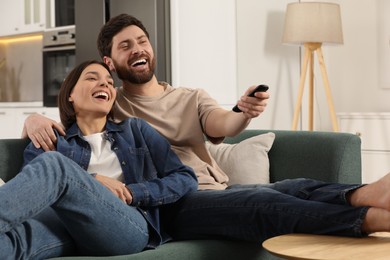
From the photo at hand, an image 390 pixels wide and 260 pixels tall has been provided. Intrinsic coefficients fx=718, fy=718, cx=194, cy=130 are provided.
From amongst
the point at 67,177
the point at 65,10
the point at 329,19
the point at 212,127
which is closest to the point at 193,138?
the point at 212,127

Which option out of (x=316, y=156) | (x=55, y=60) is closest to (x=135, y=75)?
(x=316, y=156)

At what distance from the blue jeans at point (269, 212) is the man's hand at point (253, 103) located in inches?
10.2

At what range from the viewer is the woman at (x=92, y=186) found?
75.7 inches

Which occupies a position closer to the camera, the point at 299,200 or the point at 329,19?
the point at 299,200

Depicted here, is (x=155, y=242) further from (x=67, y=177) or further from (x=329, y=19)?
(x=329, y=19)

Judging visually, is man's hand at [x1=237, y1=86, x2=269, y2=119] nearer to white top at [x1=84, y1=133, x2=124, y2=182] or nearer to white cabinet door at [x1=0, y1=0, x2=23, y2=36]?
white top at [x1=84, y1=133, x2=124, y2=182]

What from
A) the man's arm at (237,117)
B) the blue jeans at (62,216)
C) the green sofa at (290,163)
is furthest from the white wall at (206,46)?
the blue jeans at (62,216)

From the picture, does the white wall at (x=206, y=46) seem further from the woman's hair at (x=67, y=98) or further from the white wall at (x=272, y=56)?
the woman's hair at (x=67, y=98)

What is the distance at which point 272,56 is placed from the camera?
512cm

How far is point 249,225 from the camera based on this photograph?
7.38 ft

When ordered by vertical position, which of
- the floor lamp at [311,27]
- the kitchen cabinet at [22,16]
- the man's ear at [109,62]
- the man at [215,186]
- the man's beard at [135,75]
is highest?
the kitchen cabinet at [22,16]

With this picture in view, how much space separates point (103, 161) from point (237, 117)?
490mm

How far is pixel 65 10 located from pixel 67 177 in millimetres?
4218

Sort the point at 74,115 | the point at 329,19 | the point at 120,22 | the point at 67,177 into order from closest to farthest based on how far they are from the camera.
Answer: the point at 67,177 → the point at 74,115 → the point at 120,22 → the point at 329,19
